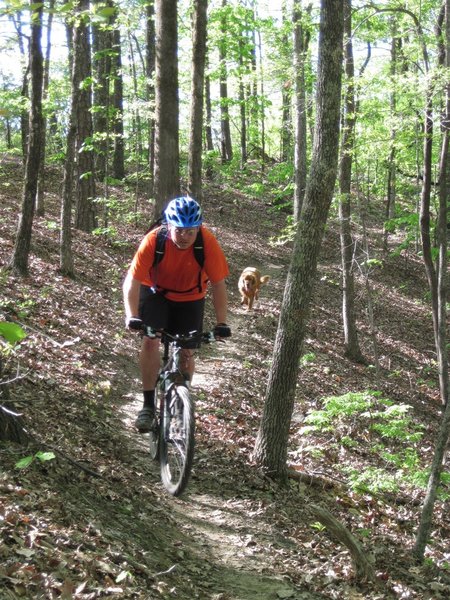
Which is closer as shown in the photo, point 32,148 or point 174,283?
point 174,283

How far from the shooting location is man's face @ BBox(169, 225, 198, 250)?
5170mm

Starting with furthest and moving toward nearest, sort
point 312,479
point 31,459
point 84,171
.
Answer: point 84,171 < point 312,479 < point 31,459

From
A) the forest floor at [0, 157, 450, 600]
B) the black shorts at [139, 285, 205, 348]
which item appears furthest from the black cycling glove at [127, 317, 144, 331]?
the forest floor at [0, 157, 450, 600]

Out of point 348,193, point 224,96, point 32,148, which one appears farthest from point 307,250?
point 224,96

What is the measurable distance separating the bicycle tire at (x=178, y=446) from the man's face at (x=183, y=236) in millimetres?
1328

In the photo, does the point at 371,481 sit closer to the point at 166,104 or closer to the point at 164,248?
the point at 164,248

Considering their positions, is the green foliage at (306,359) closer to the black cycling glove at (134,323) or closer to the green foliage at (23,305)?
the green foliage at (23,305)

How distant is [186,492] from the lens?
5.50 m

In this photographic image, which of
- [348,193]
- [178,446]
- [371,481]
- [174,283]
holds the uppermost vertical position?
[348,193]

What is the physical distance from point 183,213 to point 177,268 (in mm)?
630

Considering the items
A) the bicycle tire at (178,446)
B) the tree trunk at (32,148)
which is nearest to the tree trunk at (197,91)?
the tree trunk at (32,148)

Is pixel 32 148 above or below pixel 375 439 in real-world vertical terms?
above

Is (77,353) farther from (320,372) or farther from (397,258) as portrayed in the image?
(397,258)

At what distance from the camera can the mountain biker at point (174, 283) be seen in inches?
203
